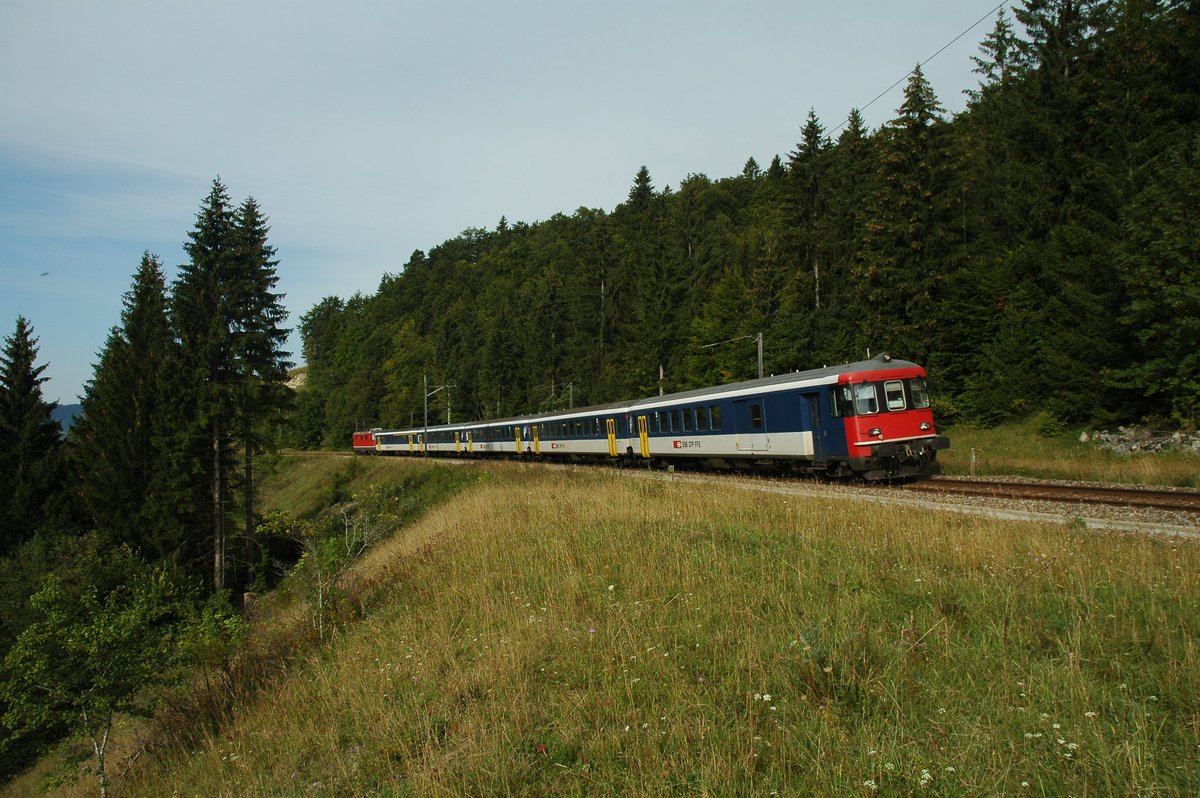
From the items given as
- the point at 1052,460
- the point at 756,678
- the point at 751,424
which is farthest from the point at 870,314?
the point at 756,678

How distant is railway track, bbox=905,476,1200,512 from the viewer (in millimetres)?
11363

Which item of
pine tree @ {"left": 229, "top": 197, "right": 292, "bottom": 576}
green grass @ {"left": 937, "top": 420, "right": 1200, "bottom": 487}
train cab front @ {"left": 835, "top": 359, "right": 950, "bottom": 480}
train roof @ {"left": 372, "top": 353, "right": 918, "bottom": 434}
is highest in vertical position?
pine tree @ {"left": 229, "top": 197, "right": 292, "bottom": 576}

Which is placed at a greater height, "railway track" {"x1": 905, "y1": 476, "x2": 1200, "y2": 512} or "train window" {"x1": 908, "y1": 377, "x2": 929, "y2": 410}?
"train window" {"x1": 908, "y1": 377, "x2": 929, "y2": 410}

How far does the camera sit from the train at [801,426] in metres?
15.6

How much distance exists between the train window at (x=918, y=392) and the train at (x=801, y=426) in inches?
0.9

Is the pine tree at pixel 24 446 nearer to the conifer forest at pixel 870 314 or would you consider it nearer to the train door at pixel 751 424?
the conifer forest at pixel 870 314

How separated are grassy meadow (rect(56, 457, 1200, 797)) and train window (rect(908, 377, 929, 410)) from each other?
780 centimetres

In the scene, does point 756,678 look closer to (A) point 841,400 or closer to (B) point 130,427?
(A) point 841,400

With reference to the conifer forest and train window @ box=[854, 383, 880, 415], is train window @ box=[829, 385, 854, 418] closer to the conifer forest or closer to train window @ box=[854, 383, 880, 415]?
train window @ box=[854, 383, 880, 415]

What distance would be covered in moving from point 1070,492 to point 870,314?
20.1 meters

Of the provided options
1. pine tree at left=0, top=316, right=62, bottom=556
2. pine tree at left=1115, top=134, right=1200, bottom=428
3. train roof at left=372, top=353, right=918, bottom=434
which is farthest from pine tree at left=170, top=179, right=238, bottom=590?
pine tree at left=1115, top=134, right=1200, bottom=428

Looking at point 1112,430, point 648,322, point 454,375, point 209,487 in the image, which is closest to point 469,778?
point 1112,430

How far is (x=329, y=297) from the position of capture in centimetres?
16288

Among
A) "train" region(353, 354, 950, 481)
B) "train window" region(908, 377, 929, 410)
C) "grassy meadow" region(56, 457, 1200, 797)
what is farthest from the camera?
"train window" region(908, 377, 929, 410)
